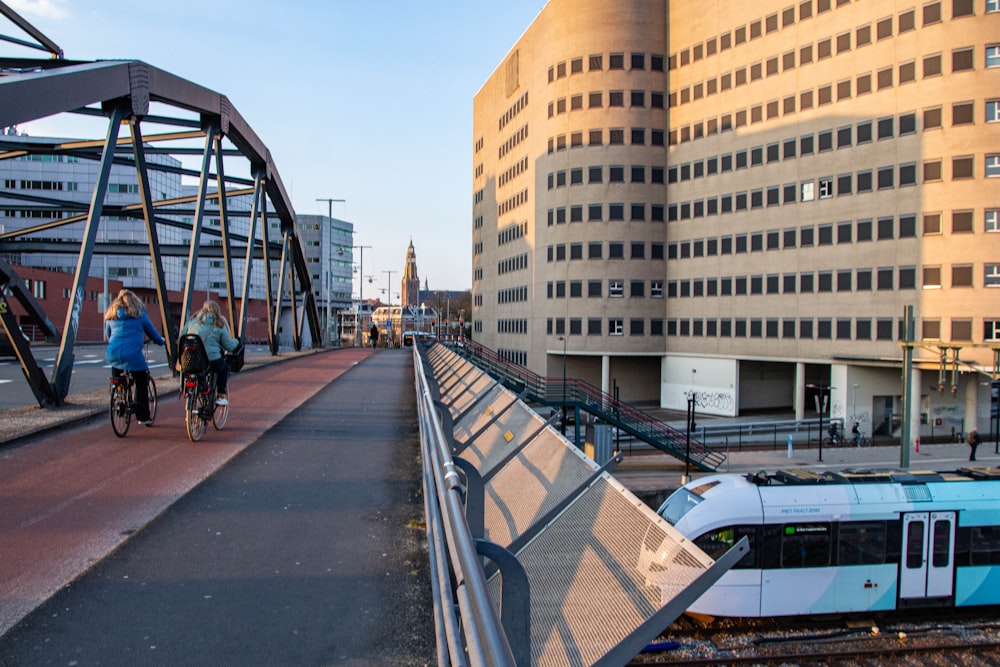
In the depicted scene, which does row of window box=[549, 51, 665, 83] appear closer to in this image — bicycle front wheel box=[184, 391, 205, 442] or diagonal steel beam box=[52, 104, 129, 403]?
diagonal steel beam box=[52, 104, 129, 403]

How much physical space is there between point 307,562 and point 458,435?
2.85 m

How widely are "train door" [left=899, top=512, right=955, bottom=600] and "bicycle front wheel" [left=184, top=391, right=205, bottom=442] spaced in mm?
14894

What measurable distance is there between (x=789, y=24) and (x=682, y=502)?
39266 mm

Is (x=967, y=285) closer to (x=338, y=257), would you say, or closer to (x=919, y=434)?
(x=919, y=434)

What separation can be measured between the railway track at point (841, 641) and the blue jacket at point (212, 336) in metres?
8.55

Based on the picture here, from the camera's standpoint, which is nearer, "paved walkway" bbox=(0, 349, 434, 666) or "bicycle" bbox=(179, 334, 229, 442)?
"paved walkway" bbox=(0, 349, 434, 666)

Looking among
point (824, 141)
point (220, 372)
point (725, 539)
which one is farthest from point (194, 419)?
point (824, 141)

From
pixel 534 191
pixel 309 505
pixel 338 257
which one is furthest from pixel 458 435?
pixel 338 257

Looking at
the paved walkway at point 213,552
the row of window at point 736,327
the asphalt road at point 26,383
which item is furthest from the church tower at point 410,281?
the paved walkway at point 213,552

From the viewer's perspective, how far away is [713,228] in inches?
2003

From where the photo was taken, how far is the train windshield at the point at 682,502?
53.7 ft

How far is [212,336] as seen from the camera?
9930 mm

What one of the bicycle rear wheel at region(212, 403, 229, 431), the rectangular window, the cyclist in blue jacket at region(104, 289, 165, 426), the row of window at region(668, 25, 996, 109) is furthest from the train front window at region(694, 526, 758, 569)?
the row of window at region(668, 25, 996, 109)

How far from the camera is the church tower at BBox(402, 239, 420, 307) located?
7072 inches
